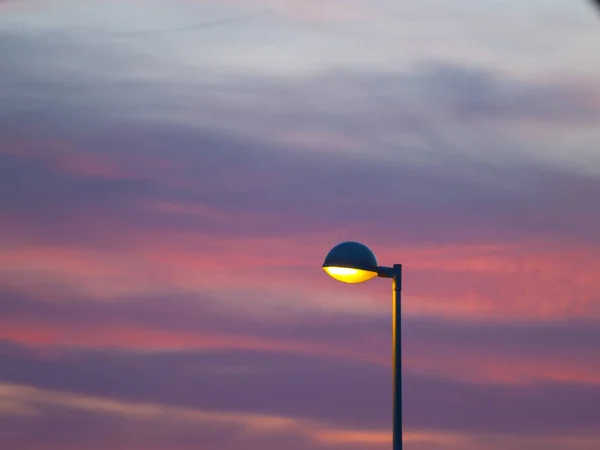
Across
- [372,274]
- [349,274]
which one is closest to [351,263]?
[349,274]

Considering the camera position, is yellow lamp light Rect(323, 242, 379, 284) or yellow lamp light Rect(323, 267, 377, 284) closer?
yellow lamp light Rect(323, 242, 379, 284)

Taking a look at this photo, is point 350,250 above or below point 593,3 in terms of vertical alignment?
above

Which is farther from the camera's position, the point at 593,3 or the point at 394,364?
the point at 394,364

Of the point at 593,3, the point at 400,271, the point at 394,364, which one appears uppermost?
the point at 400,271

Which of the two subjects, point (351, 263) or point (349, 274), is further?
point (349, 274)

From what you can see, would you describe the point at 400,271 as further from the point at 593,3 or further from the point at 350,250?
the point at 593,3

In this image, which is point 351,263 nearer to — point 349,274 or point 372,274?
point 349,274

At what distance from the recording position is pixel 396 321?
11953mm

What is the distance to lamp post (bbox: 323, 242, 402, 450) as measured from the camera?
460 inches

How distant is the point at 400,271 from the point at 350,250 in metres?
0.83

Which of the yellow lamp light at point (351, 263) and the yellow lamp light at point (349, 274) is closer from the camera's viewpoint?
the yellow lamp light at point (351, 263)

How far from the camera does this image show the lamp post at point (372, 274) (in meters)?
11.7

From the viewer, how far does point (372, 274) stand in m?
11.8

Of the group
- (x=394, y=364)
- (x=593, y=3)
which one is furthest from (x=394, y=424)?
(x=593, y=3)
